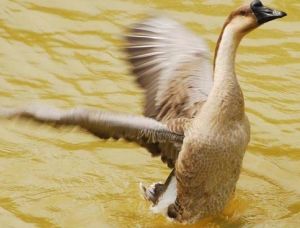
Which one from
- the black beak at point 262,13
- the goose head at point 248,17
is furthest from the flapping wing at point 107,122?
the black beak at point 262,13

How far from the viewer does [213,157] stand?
7.54 metres

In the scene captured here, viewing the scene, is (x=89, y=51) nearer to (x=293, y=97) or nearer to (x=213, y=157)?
(x=293, y=97)

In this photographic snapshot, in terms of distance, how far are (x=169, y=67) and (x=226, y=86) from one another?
1.20 metres

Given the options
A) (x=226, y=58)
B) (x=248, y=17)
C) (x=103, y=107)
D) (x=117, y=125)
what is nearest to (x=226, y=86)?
(x=226, y=58)

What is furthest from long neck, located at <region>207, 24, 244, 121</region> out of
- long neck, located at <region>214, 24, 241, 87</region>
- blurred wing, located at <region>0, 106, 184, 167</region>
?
blurred wing, located at <region>0, 106, 184, 167</region>

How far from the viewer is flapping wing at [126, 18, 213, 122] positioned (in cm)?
820

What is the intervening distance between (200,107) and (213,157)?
1.88ft

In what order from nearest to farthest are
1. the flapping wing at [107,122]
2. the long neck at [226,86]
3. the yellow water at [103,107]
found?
the flapping wing at [107,122]
the long neck at [226,86]
the yellow water at [103,107]

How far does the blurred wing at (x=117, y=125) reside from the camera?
6.75m

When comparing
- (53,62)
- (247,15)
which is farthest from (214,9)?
(247,15)

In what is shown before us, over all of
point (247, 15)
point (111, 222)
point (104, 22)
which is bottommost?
point (111, 222)

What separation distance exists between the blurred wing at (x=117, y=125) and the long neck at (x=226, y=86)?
405 millimetres

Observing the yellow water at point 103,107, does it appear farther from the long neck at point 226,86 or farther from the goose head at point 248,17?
the goose head at point 248,17

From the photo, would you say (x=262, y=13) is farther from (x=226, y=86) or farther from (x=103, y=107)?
(x=103, y=107)
